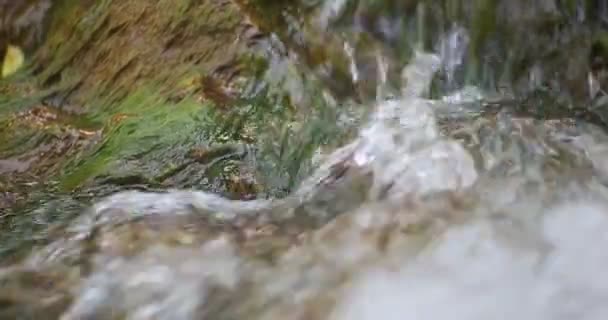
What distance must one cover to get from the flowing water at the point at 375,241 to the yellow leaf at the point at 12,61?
1.85 meters

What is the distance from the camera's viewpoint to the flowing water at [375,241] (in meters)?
3.27

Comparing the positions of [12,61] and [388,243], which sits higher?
[12,61]

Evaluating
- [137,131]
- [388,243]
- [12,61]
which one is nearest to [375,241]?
[388,243]

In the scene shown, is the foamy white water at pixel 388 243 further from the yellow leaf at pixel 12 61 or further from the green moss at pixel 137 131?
the yellow leaf at pixel 12 61

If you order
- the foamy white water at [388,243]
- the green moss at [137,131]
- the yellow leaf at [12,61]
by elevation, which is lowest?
the foamy white water at [388,243]

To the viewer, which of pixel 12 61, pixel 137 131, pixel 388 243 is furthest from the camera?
pixel 12 61

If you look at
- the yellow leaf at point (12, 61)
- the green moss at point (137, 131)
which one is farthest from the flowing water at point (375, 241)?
the yellow leaf at point (12, 61)

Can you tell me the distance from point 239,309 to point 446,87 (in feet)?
7.21

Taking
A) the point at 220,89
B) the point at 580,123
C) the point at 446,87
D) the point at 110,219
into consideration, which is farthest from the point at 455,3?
the point at 110,219

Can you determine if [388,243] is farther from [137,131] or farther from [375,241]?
[137,131]

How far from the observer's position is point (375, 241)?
11.9ft

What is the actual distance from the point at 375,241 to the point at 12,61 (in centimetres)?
296

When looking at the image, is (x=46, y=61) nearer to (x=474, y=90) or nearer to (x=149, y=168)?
(x=149, y=168)

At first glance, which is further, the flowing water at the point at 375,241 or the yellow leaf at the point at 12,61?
the yellow leaf at the point at 12,61
